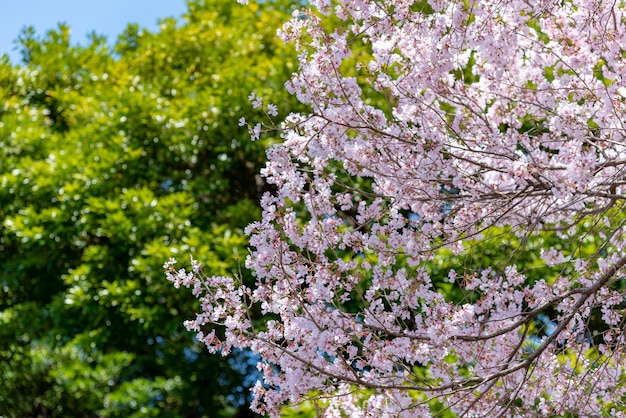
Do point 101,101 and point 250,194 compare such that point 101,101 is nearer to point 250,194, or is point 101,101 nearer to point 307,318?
point 250,194

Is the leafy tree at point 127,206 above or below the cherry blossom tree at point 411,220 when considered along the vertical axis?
above

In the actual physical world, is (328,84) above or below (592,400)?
above

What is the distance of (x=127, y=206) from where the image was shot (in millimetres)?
8375

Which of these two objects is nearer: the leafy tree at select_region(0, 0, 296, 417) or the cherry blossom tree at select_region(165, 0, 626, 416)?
the cherry blossom tree at select_region(165, 0, 626, 416)

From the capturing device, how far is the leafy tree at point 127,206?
8133 millimetres

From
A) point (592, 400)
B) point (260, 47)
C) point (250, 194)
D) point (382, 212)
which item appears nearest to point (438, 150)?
point (382, 212)

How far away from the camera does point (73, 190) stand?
8.52 metres

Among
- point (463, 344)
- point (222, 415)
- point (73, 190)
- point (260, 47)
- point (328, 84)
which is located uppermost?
point (260, 47)

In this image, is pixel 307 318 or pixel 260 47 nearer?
pixel 307 318

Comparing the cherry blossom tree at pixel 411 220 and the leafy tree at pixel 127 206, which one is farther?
the leafy tree at pixel 127 206

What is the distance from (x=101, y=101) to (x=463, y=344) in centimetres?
651

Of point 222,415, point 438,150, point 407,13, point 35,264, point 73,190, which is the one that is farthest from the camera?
point 222,415

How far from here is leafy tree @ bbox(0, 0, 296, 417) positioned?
26.7ft

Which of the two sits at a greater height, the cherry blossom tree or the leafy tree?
the leafy tree
